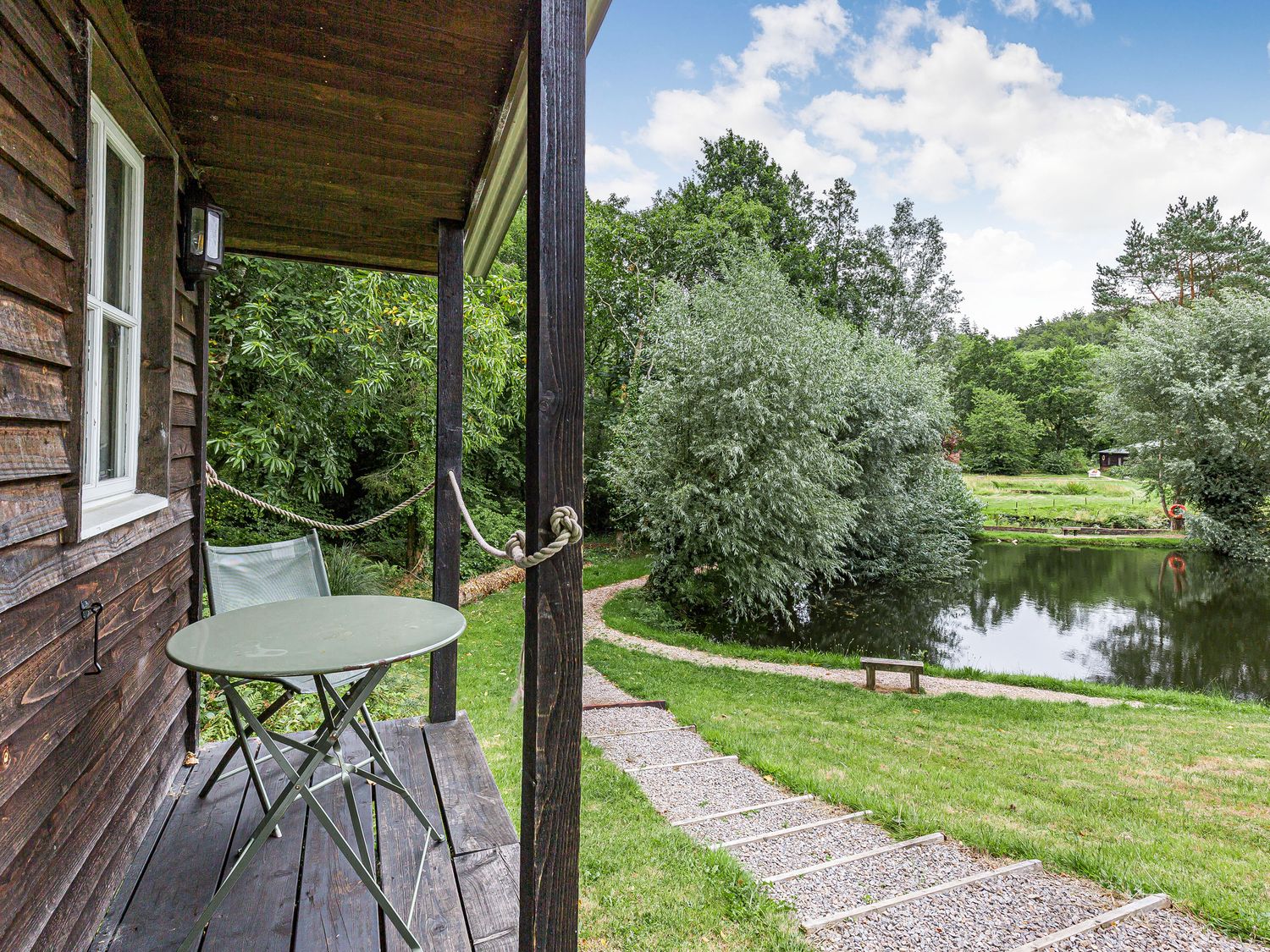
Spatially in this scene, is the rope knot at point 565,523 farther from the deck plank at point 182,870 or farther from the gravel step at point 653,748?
the gravel step at point 653,748

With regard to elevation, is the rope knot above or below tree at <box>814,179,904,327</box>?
below

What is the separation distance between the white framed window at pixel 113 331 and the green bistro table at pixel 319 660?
357mm

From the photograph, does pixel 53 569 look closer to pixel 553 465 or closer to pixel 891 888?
pixel 553 465

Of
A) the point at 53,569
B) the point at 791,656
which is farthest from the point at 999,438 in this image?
the point at 53,569

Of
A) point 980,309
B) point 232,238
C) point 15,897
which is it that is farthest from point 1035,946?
point 980,309

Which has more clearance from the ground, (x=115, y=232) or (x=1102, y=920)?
(x=115, y=232)

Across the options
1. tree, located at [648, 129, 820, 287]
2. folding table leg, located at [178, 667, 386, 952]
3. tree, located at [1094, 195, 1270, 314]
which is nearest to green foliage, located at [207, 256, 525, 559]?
folding table leg, located at [178, 667, 386, 952]

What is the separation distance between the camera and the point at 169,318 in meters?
1.85

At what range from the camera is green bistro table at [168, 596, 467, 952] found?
1.26 m

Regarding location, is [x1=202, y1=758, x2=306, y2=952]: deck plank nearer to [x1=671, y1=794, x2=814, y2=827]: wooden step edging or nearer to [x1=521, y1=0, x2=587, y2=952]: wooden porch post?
[x1=521, y1=0, x2=587, y2=952]: wooden porch post

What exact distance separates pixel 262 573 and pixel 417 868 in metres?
1.16

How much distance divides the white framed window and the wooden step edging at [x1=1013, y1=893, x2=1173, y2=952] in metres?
2.91

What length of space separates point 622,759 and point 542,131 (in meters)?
3.66

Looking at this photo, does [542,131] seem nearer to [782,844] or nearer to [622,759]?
[782,844]
